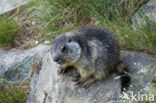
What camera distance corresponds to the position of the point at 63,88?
13.7 feet

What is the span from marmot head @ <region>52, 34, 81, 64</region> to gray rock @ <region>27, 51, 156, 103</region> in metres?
0.49

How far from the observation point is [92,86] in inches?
163

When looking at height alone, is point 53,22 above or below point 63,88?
above

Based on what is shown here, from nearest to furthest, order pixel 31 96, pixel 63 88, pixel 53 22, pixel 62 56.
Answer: pixel 62 56 → pixel 63 88 → pixel 31 96 → pixel 53 22

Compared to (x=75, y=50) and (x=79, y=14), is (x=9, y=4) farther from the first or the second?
(x=75, y=50)

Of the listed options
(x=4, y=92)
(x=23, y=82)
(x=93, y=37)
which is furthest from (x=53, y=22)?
(x=93, y=37)

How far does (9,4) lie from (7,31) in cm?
137

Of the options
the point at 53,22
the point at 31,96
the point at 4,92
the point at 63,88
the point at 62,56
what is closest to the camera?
the point at 62,56

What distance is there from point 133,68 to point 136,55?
1.06 feet

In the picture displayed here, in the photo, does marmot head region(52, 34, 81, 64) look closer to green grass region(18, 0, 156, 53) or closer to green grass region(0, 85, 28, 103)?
green grass region(18, 0, 156, 53)

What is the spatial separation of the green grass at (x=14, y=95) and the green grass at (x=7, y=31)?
151 centimetres

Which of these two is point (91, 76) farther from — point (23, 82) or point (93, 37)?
point (23, 82)

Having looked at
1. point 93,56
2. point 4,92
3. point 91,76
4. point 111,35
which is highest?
point 111,35

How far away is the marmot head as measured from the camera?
388 cm
